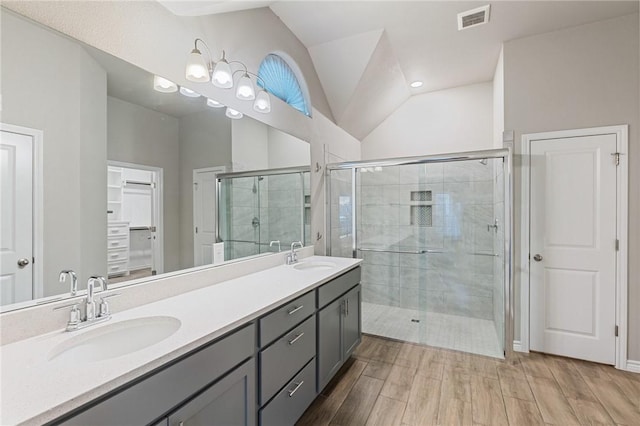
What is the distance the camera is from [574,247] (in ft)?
8.48

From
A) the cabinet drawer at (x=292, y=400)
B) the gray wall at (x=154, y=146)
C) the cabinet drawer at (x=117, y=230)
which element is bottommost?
the cabinet drawer at (x=292, y=400)

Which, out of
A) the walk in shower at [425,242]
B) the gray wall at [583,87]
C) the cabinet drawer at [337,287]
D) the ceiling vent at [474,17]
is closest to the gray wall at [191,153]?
the cabinet drawer at [337,287]

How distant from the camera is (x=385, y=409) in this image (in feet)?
6.26

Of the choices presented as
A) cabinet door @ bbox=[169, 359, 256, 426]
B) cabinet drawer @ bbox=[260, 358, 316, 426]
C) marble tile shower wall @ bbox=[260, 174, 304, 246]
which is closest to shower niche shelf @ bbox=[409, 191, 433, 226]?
marble tile shower wall @ bbox=[260, 174, 304, 246]

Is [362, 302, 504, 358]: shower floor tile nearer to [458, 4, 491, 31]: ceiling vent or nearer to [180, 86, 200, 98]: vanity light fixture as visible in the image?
[180, 86, 200, 98]: vanity light fixture

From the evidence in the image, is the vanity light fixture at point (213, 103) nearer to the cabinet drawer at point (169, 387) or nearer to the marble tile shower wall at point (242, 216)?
the marble tile shower wall at point (242, 216)

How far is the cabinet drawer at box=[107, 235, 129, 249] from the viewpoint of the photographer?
1341 mm

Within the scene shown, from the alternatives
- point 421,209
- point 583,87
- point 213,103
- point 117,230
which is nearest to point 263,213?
point 213,103

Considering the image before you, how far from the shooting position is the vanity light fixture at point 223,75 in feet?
5.23

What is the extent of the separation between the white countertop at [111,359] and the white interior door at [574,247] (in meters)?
2.42

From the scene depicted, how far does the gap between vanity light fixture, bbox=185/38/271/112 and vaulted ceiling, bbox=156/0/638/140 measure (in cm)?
25

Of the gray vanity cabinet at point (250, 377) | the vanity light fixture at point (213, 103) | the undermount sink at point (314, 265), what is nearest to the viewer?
the gray vanity cabinet at point (250, 377)

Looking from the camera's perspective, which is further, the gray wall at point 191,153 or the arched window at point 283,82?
the arched window at point 283,82

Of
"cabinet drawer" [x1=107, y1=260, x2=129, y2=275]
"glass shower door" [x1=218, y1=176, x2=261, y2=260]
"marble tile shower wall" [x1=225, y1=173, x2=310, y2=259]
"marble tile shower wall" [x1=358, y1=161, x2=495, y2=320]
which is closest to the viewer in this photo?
"cabinet drawer" [x1=107, y1=260, x2=129, y2=275]
